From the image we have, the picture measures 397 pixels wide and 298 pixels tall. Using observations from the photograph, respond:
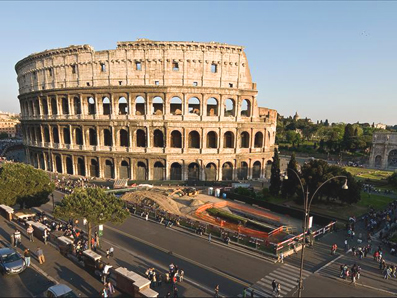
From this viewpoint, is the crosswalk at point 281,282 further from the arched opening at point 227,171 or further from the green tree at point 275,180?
the arched opening at point 227,171

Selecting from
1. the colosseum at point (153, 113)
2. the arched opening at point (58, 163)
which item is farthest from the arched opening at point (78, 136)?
the arched opening at point (58, 163)

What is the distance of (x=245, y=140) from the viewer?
52.8m

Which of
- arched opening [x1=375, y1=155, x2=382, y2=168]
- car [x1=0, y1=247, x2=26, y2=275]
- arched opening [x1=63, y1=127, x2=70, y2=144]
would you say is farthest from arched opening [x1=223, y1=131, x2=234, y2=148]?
arched opening [x1=375, y1=155, x2=382, y2=168]

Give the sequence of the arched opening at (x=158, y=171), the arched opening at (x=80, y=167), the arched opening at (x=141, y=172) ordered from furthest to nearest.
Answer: the arched opening at (x=80, y=167) < the arched opening at (x=141, y=172) < the arched opening at (x=158, y=171)

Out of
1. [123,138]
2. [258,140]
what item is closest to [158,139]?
[123,138]

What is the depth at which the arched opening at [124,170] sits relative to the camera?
4854cm

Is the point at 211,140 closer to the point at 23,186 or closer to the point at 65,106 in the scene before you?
the point at 65,106

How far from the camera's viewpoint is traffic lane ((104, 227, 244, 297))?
18.1 metres

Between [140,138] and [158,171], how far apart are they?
307 inches

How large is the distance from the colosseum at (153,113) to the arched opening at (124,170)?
0.04 m

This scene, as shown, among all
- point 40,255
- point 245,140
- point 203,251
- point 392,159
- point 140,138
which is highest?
point 140,138

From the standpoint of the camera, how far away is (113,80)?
47.4 m

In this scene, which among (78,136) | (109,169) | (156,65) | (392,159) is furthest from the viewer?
(392,159)

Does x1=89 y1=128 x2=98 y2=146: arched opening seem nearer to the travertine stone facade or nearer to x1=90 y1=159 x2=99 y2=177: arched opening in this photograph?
x1=90 y1=159 x2=99 y2=177: arched opening
